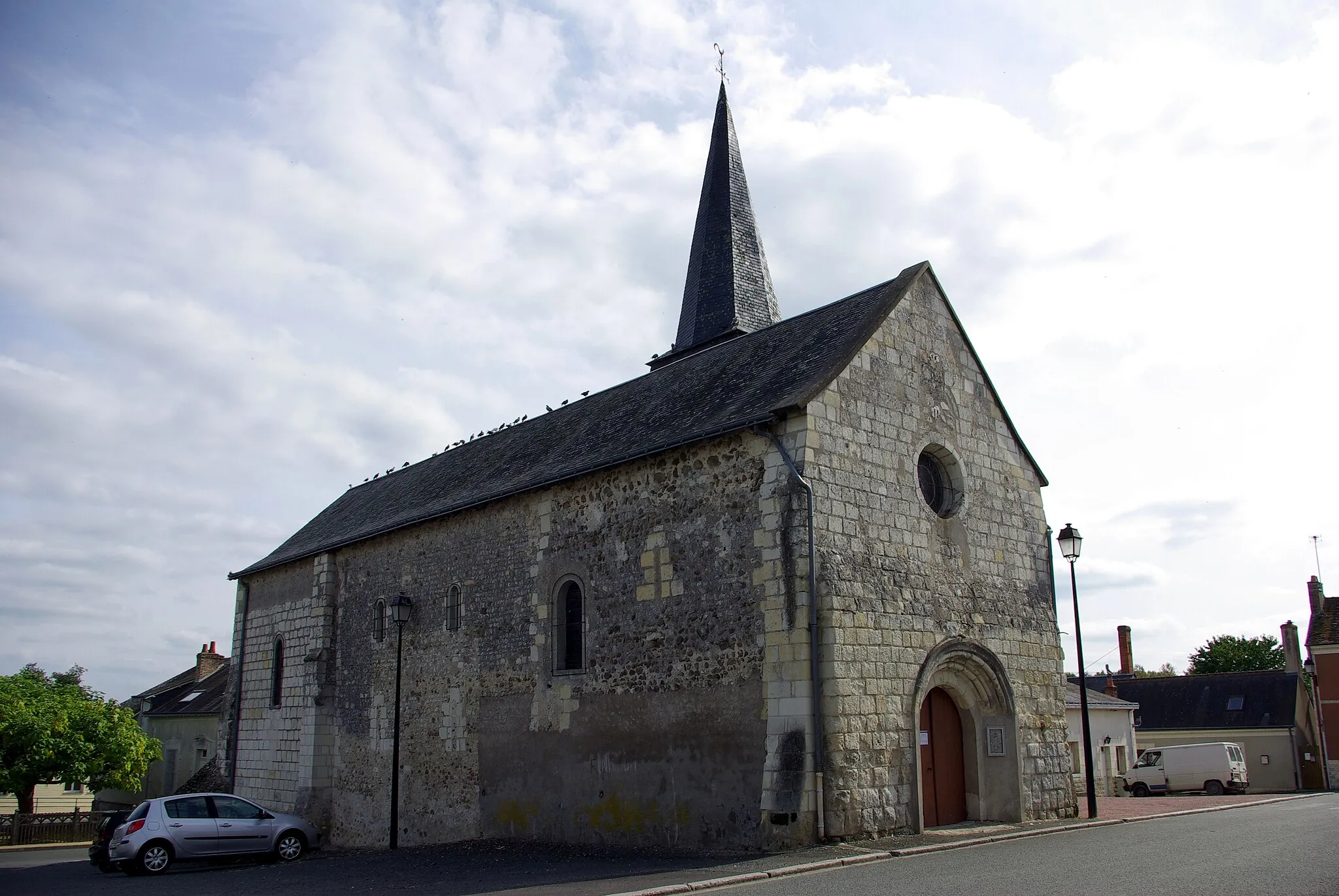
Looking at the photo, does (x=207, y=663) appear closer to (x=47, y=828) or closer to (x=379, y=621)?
(x=47, y=828)

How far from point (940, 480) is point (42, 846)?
25566 mm

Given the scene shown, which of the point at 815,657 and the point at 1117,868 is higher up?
the point at 815,657

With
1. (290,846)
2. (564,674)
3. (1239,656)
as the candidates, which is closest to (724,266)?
(564,674)

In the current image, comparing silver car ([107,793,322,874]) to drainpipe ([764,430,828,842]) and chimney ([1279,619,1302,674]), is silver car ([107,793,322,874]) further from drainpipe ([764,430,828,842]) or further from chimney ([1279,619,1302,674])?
chimney ([1279,619,1302,674])

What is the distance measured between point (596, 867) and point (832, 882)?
138 inches

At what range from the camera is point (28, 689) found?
95.9ft

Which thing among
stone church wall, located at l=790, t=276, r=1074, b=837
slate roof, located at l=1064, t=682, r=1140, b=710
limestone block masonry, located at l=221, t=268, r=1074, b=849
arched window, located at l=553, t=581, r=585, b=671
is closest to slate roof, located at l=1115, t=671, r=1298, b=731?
slate roof, located at l=1064, t=682, r=1140, b=710

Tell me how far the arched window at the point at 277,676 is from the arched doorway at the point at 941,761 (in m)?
15.0

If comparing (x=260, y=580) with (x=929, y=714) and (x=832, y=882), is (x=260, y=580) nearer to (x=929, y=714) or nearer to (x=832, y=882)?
(x=929, y=714)

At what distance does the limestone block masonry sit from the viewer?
39.3ft

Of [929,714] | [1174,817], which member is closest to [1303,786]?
[1174,817]

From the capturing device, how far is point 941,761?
45.3ft

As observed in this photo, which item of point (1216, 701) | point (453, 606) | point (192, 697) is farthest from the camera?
point (1216, 701)

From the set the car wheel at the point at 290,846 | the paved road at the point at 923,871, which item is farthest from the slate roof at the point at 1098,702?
the car wheel at the point at 290,846
